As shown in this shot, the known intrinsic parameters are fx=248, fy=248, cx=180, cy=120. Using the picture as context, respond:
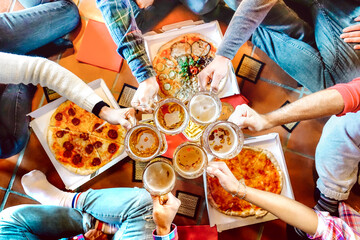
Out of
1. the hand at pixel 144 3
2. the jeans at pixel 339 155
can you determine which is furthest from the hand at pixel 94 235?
the hand at pixel 144 3

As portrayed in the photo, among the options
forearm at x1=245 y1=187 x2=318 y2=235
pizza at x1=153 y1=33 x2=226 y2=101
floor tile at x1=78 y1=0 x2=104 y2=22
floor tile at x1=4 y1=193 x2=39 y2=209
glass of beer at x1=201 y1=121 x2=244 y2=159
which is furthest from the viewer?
floor tile at x1=78 y1=0 x2=104 y2=22

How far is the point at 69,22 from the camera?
2076 mm

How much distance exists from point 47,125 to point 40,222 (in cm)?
72

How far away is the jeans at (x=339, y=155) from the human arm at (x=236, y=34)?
33.7 inches

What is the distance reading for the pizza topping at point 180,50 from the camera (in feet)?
6.57

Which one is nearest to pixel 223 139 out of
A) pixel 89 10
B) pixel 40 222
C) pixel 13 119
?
pixel 40 222

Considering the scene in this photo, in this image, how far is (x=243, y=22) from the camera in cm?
165

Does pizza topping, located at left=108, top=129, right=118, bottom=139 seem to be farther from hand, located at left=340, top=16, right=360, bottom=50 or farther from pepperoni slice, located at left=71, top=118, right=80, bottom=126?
hand, located at left=340, top=16, right=360, bottom=50

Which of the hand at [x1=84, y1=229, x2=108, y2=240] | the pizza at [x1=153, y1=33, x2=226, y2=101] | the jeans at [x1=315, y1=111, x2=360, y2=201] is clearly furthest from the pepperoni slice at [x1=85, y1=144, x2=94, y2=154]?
the jeans at [x1=315, y1=111, x2=360, y2=201]

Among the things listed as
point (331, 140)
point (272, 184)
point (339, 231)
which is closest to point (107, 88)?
point (272, 184)

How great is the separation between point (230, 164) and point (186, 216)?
575 millimetres

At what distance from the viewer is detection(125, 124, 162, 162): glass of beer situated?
1339mm

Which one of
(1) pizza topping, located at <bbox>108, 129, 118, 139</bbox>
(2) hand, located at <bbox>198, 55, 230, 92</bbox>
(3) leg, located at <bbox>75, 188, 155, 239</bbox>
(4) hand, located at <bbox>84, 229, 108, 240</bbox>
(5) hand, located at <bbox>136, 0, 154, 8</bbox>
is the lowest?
(4) hand, located at <bbox>84, 229, 108, 240</bbox>

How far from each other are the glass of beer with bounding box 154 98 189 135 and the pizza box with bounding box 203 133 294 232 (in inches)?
23.1
